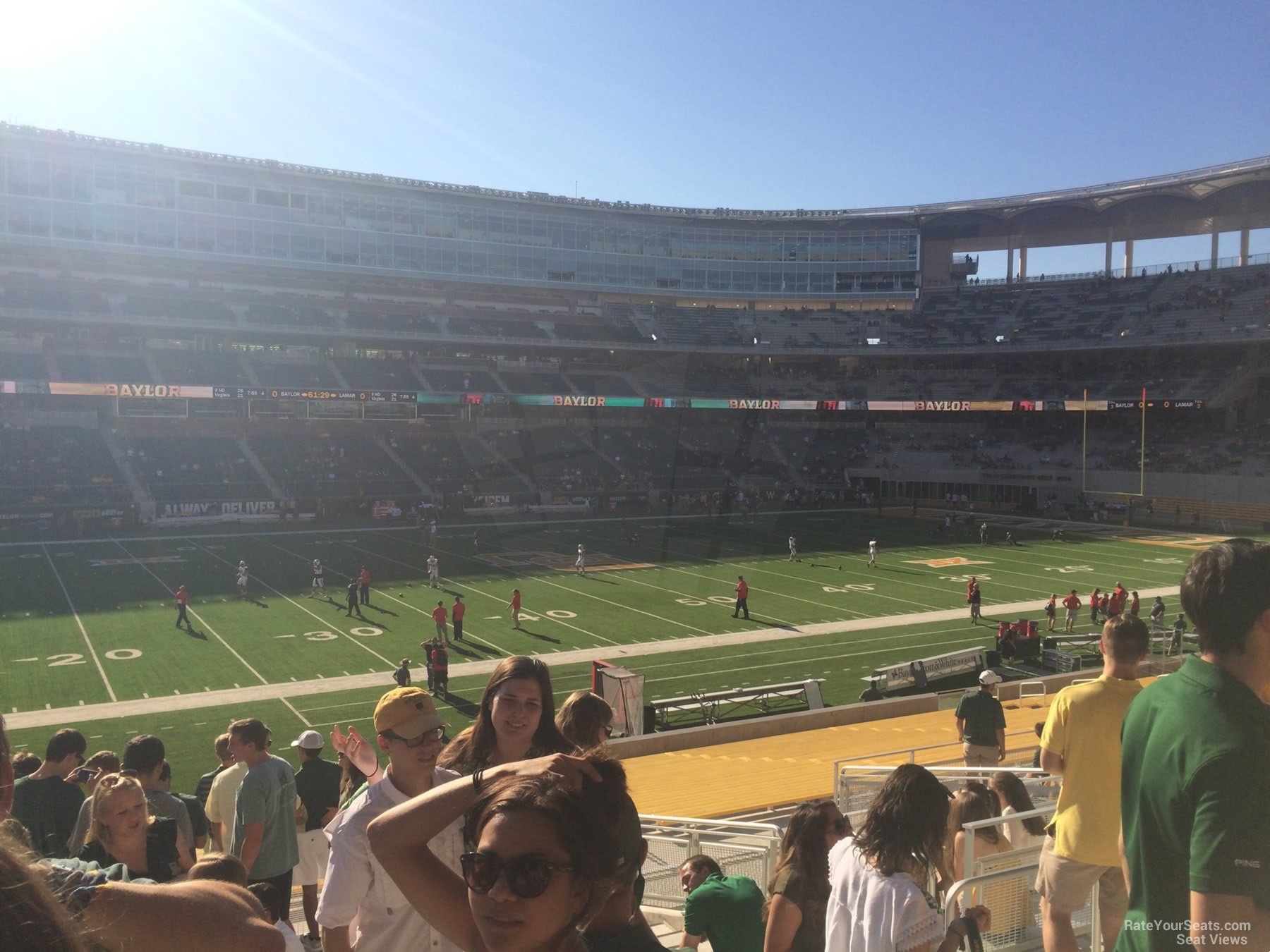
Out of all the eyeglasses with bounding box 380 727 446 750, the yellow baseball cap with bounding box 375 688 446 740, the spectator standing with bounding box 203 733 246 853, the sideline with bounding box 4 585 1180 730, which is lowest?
the sideline with bounding box 4 585 1180 730

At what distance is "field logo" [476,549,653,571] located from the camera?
107ft

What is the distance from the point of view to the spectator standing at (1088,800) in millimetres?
3805

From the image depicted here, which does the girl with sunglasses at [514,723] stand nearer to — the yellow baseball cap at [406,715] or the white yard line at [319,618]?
the yellow baseball cap at [406,715]

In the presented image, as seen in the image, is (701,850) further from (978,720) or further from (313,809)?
(978,720)

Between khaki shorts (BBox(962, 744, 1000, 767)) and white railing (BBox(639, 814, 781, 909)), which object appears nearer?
white railing (BBox(639, 814, 781, 909))

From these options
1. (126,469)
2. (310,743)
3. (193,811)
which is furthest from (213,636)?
(126,469)

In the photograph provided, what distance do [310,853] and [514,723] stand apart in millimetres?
3844

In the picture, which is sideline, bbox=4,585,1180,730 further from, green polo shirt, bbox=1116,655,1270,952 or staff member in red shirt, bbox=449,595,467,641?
green polo shirt, bbox=1116,655,1270,952

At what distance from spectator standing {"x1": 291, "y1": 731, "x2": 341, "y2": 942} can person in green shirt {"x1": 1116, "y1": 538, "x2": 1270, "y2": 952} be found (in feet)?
17.1

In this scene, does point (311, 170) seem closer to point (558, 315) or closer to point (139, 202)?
point (139, 202)

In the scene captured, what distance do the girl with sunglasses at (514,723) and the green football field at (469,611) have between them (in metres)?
11.8

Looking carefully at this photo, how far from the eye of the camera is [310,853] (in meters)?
6.64

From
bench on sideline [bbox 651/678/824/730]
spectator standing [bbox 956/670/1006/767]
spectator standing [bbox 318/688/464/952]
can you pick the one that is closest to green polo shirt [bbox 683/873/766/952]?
spectator standing [bbox 318/688/464/952]

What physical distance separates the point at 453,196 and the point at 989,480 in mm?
34624
